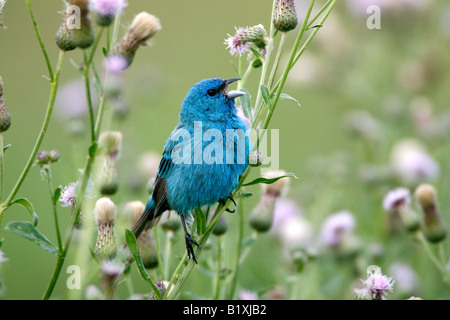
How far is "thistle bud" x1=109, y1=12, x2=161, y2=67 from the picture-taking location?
2.43m

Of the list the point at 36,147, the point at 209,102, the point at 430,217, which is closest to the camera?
the point at 36,147

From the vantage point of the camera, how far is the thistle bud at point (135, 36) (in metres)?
2.43

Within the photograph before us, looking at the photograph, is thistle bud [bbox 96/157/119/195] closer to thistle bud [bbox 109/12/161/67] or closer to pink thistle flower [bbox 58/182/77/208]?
pink thistle flower [bbox 58/182/77/208]

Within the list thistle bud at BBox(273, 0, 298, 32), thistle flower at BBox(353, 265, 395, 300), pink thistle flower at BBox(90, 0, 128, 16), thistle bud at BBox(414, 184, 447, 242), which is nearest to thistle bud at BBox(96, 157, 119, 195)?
pink thistle flower at BBox(90, 0, 128, 16)

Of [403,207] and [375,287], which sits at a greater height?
[403,207]

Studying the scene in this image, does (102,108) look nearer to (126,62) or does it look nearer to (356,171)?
(126,62)

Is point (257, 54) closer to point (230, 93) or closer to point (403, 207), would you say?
point (230, 93)

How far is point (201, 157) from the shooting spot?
2.50 meters

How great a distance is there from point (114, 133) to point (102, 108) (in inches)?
19.3

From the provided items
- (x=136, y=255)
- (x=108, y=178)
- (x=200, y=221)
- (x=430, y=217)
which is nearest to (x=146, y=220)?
(x=108, y=178)

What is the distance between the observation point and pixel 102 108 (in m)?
2.13

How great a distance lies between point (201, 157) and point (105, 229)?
542 mm

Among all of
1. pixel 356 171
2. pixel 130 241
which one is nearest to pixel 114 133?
pixel 130 241

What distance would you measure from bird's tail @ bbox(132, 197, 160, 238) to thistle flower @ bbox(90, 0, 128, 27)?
795 mm
